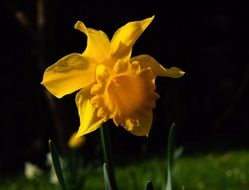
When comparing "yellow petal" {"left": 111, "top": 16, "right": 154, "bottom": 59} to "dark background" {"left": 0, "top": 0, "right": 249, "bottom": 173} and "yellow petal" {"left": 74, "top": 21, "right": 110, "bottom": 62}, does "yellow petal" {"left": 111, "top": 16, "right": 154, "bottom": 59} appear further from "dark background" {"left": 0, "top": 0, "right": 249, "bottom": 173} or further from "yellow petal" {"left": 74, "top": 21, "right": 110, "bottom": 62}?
"dark background" {"left": 0, "top": 0, "right": 249, "bottom": 173}

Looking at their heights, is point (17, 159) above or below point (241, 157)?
below

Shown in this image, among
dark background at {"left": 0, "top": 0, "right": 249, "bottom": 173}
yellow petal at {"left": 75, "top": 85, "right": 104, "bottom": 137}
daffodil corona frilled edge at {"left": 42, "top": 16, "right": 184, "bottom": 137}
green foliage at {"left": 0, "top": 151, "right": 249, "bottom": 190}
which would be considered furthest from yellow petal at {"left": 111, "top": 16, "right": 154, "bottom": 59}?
dark background at {"left": 0, "top": 0, "right": 249, "bottom": 173}

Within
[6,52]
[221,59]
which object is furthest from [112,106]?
[221,59]

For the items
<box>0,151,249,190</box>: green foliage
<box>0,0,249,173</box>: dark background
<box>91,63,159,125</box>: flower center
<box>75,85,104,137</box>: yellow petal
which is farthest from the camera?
<box>0,0,249,173</box>: dark background

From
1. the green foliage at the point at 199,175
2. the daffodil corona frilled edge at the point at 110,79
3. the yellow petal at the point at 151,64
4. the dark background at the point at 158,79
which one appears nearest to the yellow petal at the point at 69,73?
the daffodil corona frilled edge at the point at 110,79

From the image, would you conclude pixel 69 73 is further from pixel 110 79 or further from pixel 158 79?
pixel 158 79

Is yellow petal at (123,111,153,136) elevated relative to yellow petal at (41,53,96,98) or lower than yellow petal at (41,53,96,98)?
lower

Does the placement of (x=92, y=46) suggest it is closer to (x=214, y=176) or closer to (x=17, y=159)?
(x=214, y=176)
